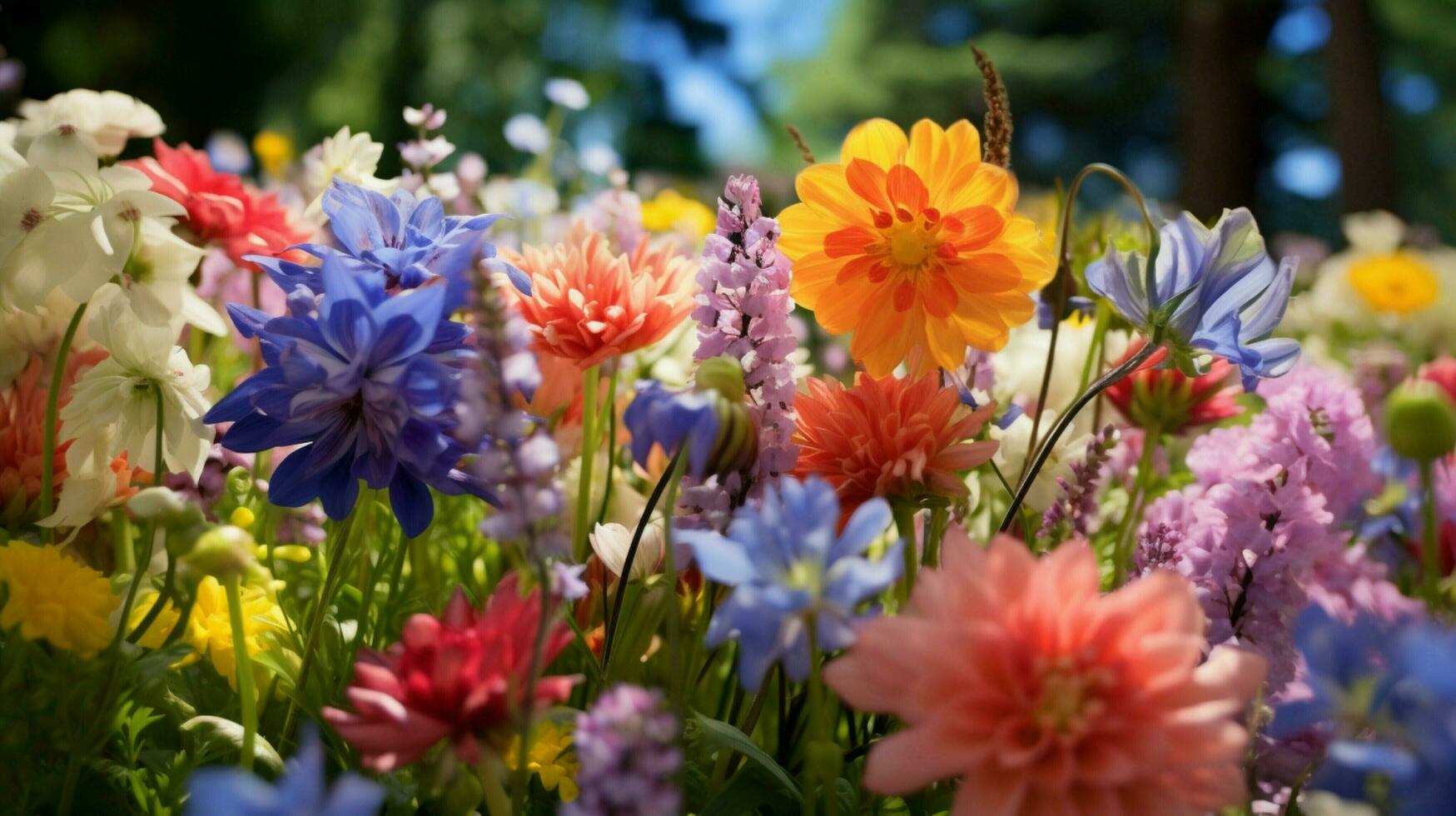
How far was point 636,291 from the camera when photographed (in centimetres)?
58

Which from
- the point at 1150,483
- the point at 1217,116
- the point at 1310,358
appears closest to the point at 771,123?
the point at 1217,116

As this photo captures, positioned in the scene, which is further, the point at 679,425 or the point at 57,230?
the point at 57,230

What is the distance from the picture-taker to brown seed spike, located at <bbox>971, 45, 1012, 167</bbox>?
23.2 inches

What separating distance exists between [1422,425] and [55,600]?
512 mm

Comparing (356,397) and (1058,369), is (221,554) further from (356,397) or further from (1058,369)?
(1058,369)

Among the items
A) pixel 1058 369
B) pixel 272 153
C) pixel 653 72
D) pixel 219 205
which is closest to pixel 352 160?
pixel 219 205

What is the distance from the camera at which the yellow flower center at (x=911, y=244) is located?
0.58 meters

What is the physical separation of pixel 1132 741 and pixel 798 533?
12 centimetres

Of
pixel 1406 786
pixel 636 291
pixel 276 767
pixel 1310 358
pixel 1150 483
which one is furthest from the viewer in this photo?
pixel 1310 358

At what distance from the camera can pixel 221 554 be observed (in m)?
0.38

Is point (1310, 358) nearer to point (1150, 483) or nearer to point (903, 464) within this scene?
point (1150, 483)

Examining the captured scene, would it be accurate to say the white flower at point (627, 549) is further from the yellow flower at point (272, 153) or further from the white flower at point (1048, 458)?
the yellow flower at point (272, 153)

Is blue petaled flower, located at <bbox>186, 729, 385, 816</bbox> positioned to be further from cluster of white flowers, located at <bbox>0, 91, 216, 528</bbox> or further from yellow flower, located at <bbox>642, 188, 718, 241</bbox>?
yellow flower, located at <bbox>642, 188, 718, 241</bbox>

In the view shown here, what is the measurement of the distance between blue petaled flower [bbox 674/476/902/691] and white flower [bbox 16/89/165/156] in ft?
1.79
